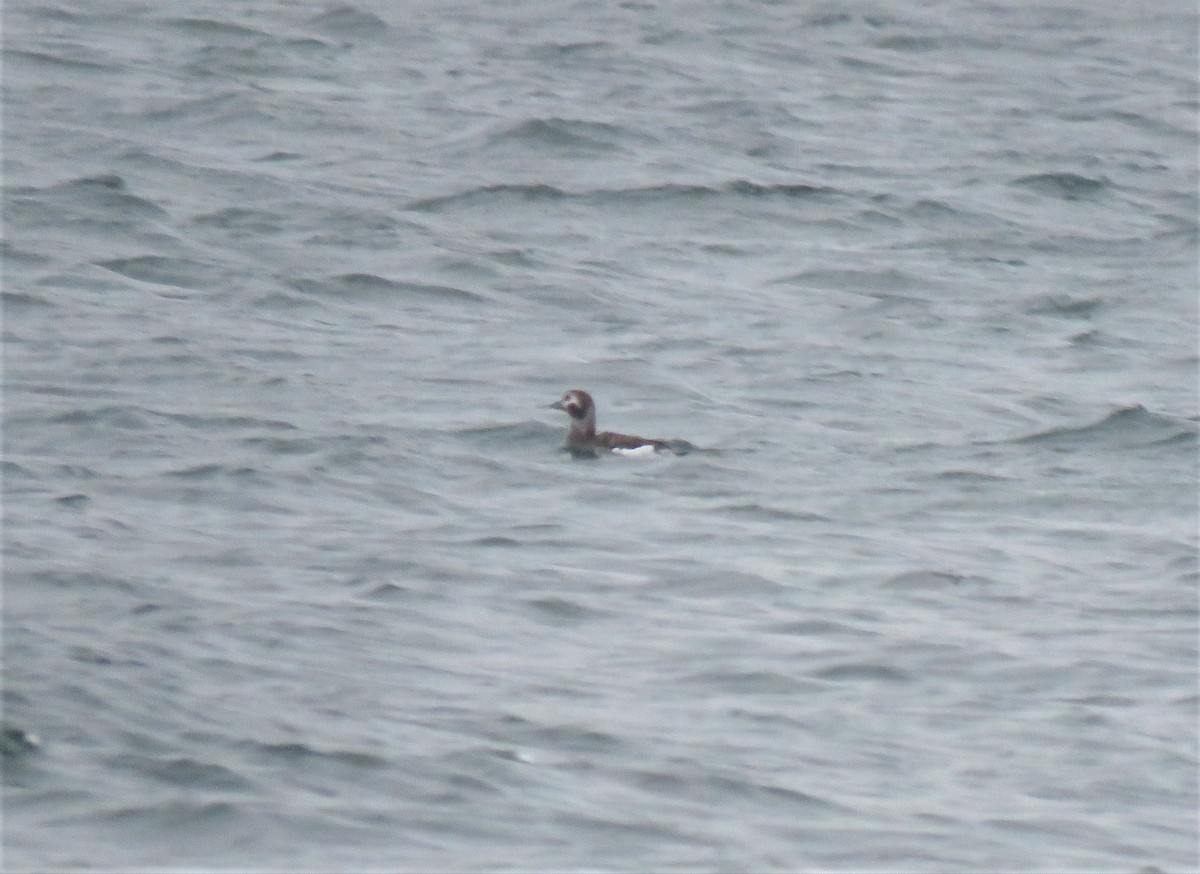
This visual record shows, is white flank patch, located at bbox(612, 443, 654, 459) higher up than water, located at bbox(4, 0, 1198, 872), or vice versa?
water, located at bbox(4, 0, 1198, 872)

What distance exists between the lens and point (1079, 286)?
1584cm

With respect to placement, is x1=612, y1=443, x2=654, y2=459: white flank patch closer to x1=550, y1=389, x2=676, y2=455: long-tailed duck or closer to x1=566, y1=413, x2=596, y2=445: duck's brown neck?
x1=550, y1=389, x2=676, y2=455: long-tailed duck

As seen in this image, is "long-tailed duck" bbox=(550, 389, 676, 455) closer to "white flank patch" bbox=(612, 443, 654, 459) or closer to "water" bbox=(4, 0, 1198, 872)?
"white flank patch" bbox=(612, 443, 654, 459)

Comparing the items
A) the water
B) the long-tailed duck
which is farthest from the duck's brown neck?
the water

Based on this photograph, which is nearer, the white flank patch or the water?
the water

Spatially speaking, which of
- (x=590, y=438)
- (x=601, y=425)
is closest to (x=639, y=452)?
(x=590, y=438)

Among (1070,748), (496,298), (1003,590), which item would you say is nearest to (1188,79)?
(496,298)

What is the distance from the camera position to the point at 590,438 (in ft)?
40.0

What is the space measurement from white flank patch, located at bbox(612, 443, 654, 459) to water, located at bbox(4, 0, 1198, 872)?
12 cm

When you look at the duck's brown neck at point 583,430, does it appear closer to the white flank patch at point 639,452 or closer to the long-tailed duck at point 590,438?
the long-tailed duck at point 590,438

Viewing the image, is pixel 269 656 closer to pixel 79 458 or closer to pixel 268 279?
pixel 79 458

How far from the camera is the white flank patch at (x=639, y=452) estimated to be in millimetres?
12209

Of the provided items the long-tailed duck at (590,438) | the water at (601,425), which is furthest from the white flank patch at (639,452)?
the water at (601,425)

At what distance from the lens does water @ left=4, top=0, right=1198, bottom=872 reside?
730 centimetres
